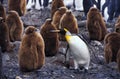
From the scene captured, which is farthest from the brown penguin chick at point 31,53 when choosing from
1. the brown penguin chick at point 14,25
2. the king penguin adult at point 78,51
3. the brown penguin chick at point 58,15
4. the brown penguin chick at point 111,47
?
the brown penguin chick at point 58,15

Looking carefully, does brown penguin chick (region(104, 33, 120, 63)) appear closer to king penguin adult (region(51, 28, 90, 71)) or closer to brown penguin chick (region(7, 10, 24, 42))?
king penguin adult (region(51, 28, 90, 71))

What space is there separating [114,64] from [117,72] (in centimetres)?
36

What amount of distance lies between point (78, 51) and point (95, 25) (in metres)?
1.23

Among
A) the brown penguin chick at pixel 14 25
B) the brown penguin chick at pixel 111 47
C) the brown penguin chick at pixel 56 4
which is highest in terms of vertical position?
the brown penguin chick at pixel 56 4

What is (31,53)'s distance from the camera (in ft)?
16.7

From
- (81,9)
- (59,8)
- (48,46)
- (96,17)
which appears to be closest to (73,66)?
(48,46)

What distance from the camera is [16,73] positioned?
521 centimetres

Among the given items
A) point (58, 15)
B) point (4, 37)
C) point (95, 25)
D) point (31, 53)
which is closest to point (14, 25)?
point (4, 37)

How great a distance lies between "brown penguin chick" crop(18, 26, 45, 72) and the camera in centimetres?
512

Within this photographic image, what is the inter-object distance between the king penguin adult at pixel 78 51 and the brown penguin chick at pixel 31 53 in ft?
1.52

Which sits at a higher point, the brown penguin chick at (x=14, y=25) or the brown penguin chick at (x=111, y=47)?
the brown penguin chick at (x=14, y=25)

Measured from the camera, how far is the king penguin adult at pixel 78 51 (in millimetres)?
5473

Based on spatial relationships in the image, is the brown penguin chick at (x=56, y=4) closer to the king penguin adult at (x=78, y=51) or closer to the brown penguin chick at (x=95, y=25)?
the brown penguin chick at (x=95, y=25)

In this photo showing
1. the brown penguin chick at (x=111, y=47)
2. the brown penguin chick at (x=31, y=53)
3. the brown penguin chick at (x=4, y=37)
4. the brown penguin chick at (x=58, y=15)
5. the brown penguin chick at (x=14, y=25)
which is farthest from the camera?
the brown penguin chick at (x=58, y=15)
